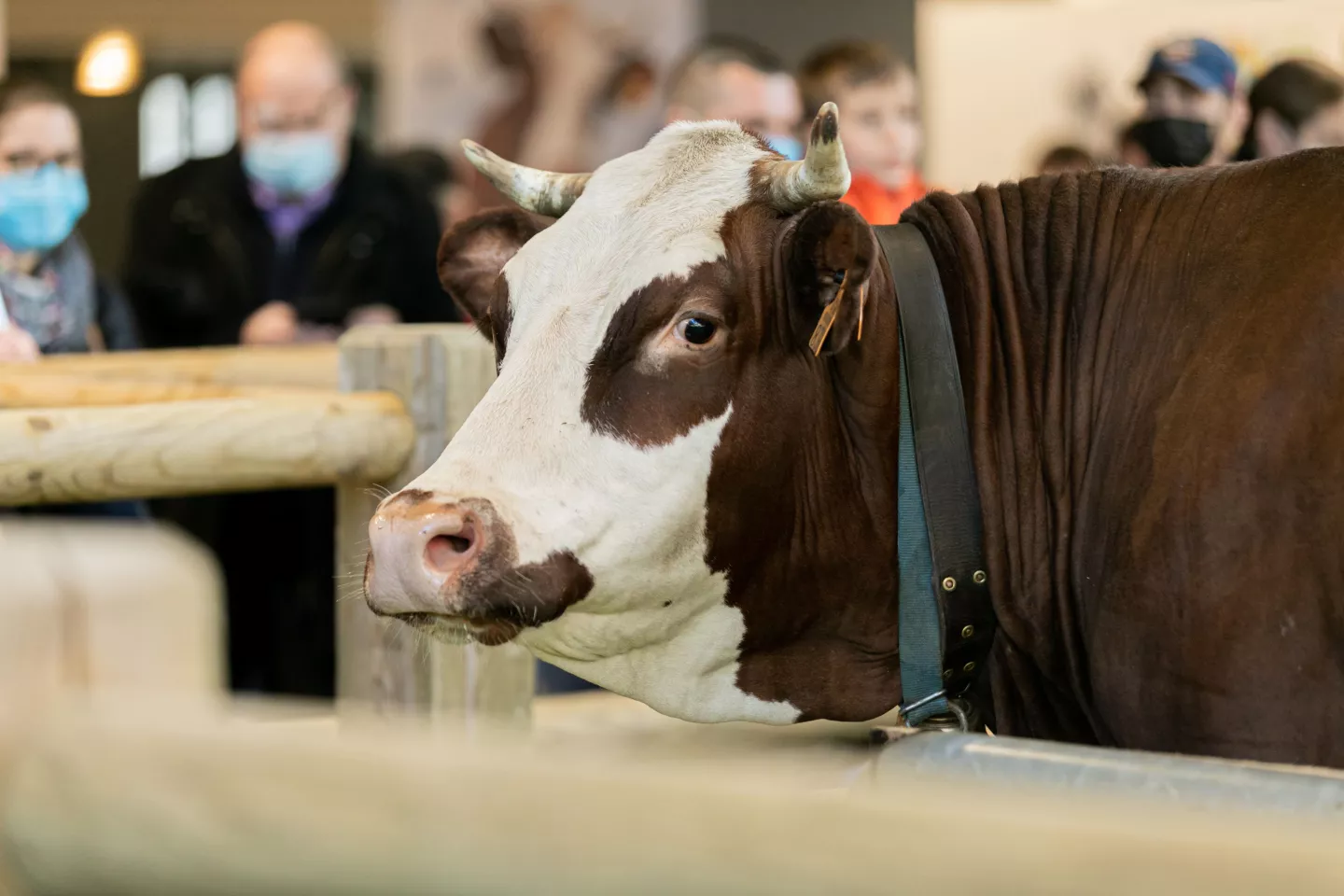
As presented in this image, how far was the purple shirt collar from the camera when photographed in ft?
13.9

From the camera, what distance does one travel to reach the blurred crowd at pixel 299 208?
379cm

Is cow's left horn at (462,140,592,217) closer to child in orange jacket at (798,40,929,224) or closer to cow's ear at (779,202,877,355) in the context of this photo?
cow's ear at (779,202,877,355)

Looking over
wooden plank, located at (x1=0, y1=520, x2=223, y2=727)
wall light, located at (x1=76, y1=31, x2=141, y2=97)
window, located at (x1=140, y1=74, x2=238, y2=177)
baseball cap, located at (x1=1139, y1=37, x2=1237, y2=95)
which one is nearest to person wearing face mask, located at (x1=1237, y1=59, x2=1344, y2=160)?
baseball cap, located at (x1=1139, y1=37, x2=1237, y2=95)

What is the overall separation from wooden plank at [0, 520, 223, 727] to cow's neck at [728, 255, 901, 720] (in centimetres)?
147

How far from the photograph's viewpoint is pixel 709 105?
14.1 feet

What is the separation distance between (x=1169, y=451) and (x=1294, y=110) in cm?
252

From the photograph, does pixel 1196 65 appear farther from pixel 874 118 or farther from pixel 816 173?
pixel 816 173

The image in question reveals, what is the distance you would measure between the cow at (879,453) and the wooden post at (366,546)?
237mm

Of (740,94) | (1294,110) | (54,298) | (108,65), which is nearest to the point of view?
(54,298)

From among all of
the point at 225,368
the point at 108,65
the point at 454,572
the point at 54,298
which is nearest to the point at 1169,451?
the point at 454,572

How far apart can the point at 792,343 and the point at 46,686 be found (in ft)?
5.12

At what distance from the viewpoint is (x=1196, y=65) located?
456 cm

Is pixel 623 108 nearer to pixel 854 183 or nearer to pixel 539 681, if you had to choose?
pixel 854 183

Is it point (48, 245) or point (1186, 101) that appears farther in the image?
point (1186, 101)
